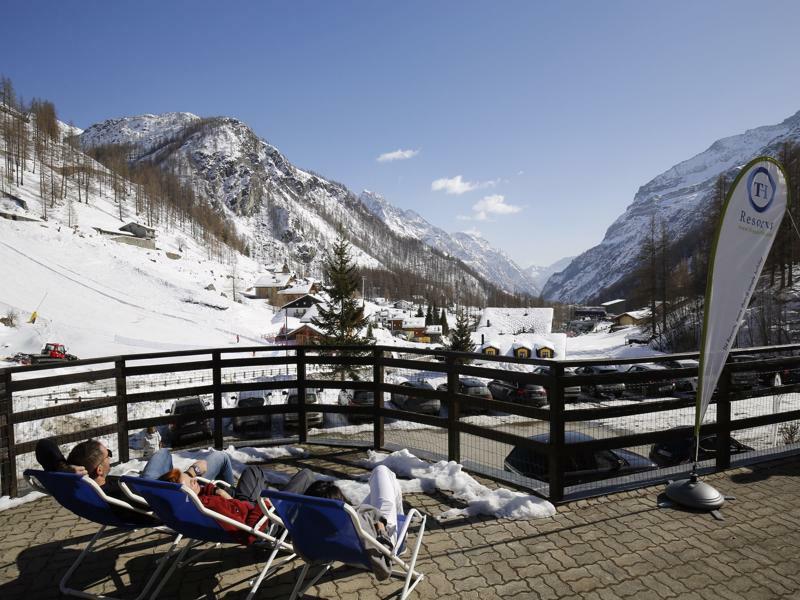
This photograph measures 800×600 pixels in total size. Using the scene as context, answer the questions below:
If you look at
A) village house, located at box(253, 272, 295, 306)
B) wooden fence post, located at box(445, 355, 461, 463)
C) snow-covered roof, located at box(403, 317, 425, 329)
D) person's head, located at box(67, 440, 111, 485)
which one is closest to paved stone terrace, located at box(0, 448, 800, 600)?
person's head, located at box(67, 440, 111, 485)

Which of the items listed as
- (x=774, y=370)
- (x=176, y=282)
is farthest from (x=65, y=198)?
(x=774, y=370)

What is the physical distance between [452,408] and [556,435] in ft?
4.26

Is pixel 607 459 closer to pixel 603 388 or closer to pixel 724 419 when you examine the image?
pixel 724 419

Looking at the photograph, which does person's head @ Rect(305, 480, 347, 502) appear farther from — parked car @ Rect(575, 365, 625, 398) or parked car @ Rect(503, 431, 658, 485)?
parked car @ Rect(575, 365, 625, 398)

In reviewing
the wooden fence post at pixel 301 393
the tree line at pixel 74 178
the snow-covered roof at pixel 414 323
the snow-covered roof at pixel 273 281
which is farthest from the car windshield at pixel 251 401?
the snow-covered roof at pixel 273 281

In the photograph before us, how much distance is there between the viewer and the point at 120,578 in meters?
3.30

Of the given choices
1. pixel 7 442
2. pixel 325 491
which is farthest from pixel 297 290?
pixel 325 491

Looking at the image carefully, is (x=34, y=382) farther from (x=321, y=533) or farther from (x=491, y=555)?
(x=491, y=555)

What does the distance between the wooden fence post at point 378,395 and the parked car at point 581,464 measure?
1.76m

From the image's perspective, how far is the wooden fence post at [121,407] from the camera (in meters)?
5.35

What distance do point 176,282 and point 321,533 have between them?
60.2 metres

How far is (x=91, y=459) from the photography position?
3.38 metres

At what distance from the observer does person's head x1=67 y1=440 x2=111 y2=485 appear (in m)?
3.36

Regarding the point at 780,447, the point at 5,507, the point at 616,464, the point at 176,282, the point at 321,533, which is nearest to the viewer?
the point at 321,533
